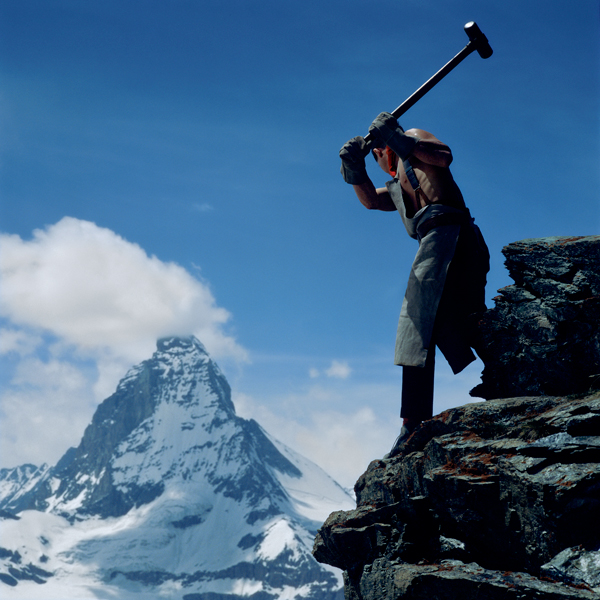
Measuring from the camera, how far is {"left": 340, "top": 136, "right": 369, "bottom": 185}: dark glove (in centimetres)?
983

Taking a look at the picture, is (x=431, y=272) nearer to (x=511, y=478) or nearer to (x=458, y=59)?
(x=458, y=59)

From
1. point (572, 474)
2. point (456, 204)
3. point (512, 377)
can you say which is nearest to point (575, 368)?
point (512, 377)

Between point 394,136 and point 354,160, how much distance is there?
992mm

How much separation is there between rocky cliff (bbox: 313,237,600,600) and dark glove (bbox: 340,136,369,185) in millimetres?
2539

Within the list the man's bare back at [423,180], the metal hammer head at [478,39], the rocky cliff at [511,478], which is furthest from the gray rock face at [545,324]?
the metal hammer head at [478,39]

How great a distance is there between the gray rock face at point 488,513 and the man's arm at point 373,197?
3567mm

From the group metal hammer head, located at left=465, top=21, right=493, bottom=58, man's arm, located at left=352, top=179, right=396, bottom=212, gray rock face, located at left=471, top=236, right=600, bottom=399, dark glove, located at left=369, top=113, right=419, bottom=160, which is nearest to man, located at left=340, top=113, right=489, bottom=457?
dark glove, located at left=369, top=113, right=419, bottom=160

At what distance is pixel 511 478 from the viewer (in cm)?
702

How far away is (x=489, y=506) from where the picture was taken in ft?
23.8

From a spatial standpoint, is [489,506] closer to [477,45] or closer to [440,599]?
[440,599]

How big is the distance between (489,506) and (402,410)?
240cm

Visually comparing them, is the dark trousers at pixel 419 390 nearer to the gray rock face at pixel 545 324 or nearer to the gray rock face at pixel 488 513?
the gray rock face at pixel 488 513

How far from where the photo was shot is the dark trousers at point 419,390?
9336 mm

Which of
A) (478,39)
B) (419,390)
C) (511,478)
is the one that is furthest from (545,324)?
(478,39)
